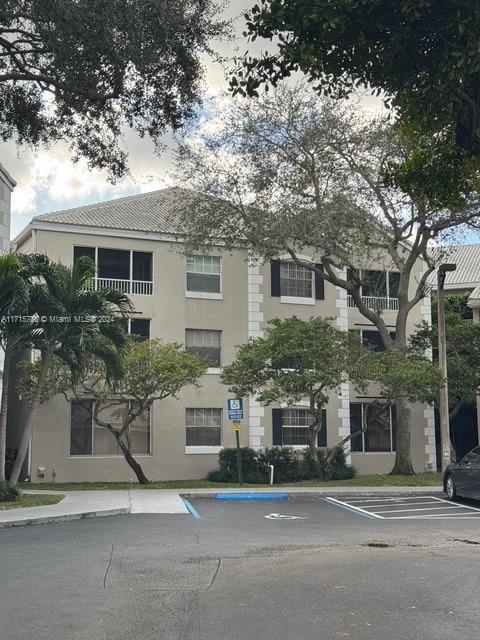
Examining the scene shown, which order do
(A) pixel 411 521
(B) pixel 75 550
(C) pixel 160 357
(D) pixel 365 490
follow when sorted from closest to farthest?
(B) pixel 75 550 < (A) pixel 411 521 < (D) pixel 365 490 < (C) pixel 160 357

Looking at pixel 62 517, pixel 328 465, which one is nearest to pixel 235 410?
pixel 328 465

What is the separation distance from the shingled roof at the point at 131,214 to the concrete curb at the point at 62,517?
12450 mm

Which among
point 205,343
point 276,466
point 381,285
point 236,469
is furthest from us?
point 381,285

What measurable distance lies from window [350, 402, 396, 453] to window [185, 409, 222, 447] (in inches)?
217

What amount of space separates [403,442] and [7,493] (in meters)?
15.0

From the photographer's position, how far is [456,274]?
136 feet

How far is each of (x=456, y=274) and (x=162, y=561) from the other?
3420 centimetres

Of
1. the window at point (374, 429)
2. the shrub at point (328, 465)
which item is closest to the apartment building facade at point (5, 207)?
the shrub at point (328, 465)

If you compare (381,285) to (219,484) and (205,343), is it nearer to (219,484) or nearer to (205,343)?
(205,343)

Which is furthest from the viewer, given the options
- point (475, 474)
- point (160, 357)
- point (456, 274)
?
point (456, 274)

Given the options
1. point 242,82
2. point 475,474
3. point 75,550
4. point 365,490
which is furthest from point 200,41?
point 365,490

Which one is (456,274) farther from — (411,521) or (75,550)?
(75,550)

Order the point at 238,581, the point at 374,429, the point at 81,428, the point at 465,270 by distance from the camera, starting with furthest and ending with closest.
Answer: the point at 465,270 < the point at 374,429 < the point at 81,428 < the point at 238,581

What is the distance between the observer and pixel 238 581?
859cm
